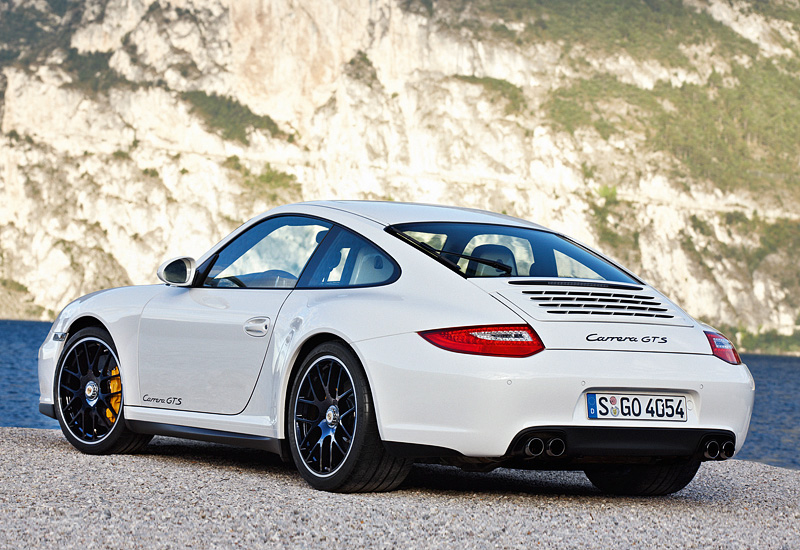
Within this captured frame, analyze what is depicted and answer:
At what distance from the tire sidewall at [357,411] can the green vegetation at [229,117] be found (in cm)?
16709

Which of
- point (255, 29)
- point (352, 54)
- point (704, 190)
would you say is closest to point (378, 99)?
point (352, 54)

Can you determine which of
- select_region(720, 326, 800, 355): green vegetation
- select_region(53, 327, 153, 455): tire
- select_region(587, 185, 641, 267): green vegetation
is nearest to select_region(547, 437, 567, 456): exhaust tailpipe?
select_region(53, 327, 153, 455): tire

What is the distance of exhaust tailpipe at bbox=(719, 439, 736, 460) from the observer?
15.2 ft

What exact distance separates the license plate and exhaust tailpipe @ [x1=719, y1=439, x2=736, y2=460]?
0.29 metres

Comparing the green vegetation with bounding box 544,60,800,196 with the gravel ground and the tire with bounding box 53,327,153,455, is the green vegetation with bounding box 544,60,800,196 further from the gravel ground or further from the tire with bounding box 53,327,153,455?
the gravel ground

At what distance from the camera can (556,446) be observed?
4281mm

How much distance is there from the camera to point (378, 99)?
163375mm

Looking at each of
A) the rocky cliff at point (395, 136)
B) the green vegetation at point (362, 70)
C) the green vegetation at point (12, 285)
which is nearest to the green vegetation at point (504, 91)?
the rocky cliff at point (395, 136)

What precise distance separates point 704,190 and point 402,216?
167080mm

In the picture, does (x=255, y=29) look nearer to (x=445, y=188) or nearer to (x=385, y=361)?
(x=445, y=188)

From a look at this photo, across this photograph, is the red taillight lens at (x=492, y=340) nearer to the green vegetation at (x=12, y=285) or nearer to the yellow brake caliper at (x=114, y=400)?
the yellow brake caliper at (x=114, y=400)

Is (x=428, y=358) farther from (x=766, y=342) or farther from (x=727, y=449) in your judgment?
(x=766, y=342)

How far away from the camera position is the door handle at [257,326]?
5.06 meters

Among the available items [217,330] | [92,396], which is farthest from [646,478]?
[92,396]
